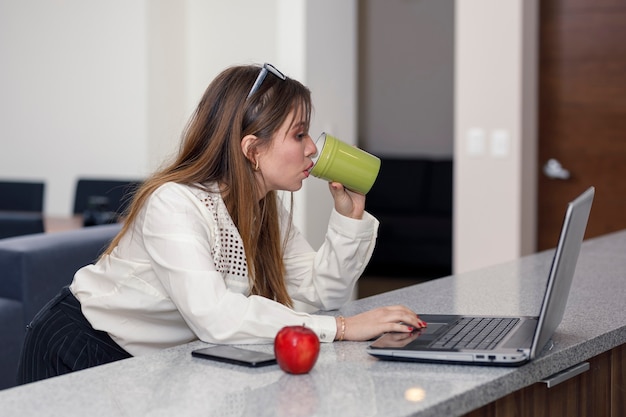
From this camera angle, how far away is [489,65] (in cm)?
397

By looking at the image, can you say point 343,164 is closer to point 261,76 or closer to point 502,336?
point 261,76

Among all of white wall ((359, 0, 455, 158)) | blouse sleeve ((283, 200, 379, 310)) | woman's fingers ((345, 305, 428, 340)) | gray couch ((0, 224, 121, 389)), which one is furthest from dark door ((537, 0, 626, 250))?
woman's fingers ((345, 305, 428, 340))

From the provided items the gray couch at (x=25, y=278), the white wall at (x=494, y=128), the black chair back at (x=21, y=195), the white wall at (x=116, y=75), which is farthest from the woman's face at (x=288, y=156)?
the black chair back at (x=21, y=195)

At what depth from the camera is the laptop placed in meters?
1.31

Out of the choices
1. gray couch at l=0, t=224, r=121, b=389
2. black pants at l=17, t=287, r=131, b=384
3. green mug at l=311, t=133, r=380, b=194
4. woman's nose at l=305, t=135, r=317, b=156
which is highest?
woman's nose at l=305, t=135, r=317, b=156

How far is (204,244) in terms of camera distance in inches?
60.0

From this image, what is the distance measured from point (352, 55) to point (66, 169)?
201 centimetres

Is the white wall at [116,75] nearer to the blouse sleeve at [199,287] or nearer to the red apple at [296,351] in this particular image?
the blouse sleeve at [199,287]

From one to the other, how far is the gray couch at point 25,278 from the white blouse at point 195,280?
1.28 metres

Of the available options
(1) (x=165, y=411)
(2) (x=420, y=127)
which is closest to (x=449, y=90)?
(2) (x=420, y=127)

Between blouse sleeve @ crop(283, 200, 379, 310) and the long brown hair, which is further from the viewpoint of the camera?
blouse sleeve @ crop(283, 200, 379, 310)

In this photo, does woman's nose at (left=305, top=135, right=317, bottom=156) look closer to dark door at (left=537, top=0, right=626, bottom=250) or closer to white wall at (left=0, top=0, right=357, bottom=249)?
dark door at (left=537, top=0, right=626, bottom=250)

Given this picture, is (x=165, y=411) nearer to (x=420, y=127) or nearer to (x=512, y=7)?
(x=512, y=7)

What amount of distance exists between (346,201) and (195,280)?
1.50 feet
